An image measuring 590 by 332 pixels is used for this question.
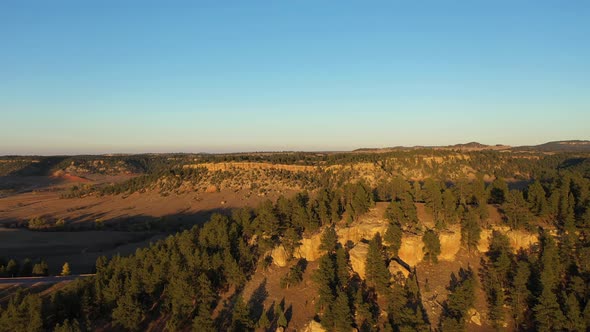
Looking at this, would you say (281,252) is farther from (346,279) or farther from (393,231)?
(393,231)

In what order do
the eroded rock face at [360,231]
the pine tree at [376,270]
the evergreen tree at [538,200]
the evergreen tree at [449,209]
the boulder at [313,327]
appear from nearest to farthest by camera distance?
the boulder at [313,327] → the pine tree at [376,270] → the evergreen tree at [538,200] → the eroded rock face at [360,231] → the evergreen tree at [449,209]

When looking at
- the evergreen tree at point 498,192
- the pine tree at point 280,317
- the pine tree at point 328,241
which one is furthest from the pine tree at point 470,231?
the pine tree at point 280,317

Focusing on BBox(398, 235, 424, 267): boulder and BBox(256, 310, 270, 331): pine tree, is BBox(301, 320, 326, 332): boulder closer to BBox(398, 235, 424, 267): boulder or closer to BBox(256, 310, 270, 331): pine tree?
BBox(256, 310, 270, 331): pine tree

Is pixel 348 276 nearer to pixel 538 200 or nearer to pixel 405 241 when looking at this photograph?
pixel 405 241

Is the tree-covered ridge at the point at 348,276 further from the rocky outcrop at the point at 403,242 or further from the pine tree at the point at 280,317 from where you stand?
the rocky outcrop at the point at 403,242

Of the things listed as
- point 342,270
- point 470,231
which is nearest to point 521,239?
point 470,231

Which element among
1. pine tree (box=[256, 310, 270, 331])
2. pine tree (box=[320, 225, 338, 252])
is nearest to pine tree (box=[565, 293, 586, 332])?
pine tree (box=[320, 225, 338, 252])

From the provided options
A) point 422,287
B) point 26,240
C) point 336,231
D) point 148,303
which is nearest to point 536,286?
→ point 422,287

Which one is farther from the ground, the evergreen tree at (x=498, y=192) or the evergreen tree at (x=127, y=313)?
the evergreen tree at (x=498, y=192)
